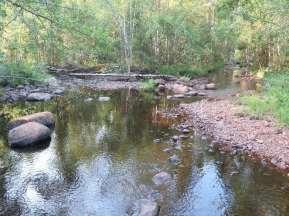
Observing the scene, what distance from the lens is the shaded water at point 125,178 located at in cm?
998

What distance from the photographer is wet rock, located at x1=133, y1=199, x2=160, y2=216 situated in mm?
9351

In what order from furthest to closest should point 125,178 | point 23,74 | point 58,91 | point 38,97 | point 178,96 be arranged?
point 58,91 → point 23,74 → point 178,96 → point 38,97 → point 125,178

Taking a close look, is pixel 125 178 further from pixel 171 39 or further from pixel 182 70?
pixel 171 39

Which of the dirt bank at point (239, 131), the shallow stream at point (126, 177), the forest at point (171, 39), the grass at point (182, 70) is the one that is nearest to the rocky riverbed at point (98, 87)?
the grass at point (182, 70)

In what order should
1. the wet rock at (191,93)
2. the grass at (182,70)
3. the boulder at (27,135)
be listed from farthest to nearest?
the grass at (182,70)
the wet rock at (191,93)
the boulder at (27,135)

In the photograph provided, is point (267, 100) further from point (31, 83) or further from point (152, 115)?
point (31, 83)

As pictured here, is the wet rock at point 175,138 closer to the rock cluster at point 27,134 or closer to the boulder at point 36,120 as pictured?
the rock cluster at point 27,134

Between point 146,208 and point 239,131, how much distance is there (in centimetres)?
742

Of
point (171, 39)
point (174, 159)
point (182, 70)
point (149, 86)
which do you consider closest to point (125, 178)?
point (174, 159)

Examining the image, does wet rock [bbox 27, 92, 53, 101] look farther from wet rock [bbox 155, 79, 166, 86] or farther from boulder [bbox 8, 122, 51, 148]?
boulder [bbox 8, 122, 51, 148]

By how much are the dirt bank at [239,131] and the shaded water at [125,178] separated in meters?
0.66

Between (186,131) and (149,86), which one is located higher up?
(149,86)

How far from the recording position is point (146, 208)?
952 cm

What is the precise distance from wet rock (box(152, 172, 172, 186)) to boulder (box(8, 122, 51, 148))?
5444 mm
